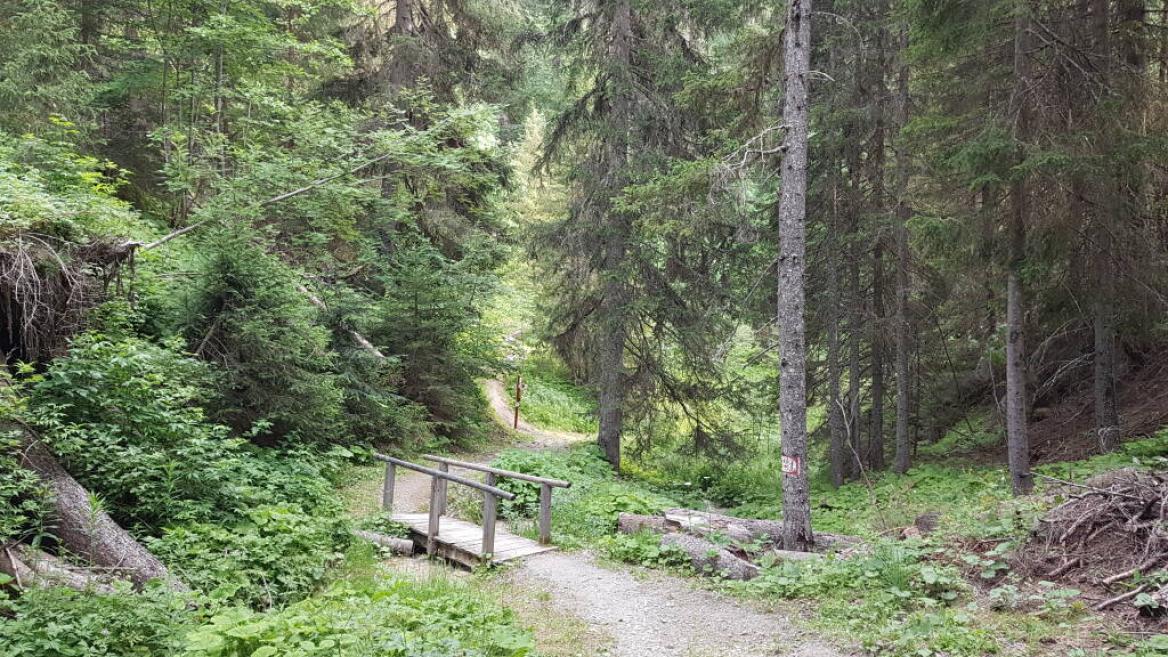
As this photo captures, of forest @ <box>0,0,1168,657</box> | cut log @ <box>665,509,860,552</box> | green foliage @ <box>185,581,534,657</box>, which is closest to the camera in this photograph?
green foliage @ <box>185,581,534,657</box>

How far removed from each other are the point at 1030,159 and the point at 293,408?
11.2 metres

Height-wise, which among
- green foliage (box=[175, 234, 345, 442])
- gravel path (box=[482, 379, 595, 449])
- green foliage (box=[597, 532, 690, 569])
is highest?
green foliage (box=[175, 234, 345, 442])

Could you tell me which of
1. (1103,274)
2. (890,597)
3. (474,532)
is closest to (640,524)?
(474,532)

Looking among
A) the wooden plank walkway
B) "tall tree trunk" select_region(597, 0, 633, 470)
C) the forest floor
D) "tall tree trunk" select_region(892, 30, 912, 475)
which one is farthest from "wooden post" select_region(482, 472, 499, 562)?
"tall tree trunk" select_region(892, 30, 912, 475)

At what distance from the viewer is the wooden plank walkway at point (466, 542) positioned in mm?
8547

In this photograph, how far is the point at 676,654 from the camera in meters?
5.62

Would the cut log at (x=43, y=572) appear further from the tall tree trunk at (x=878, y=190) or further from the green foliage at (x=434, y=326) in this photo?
the tall tree trunk at (x=878, y=190)

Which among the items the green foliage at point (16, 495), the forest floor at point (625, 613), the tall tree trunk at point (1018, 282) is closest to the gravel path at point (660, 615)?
the forest floor at point (625, 613)

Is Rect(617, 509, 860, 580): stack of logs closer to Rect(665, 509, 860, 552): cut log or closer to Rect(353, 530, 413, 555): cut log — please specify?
Rect(665, 509, 860, 552): cut log

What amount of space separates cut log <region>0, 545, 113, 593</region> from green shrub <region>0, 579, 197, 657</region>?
0.28 meters

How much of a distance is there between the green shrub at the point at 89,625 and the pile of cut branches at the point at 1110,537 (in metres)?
7.14

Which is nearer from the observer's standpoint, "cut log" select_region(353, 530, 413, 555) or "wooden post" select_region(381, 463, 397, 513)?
"cut log" select_region(353, 530, 413, 555)

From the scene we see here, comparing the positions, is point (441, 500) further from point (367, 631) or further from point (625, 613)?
point (367, 631)

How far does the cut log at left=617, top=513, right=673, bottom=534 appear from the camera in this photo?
386 inches
